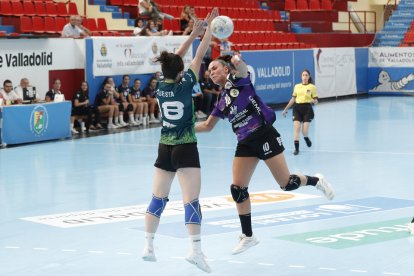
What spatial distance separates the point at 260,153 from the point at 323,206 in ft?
11.2

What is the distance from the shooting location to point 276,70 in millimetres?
32062

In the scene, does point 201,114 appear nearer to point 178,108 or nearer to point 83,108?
point 83,108

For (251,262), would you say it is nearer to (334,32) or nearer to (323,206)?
(323,206)

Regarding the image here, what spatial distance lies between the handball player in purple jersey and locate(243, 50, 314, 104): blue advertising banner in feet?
67.6

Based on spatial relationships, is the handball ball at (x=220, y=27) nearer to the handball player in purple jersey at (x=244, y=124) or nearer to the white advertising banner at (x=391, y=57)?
the handball player in purple jersey at (x=244, y=124)

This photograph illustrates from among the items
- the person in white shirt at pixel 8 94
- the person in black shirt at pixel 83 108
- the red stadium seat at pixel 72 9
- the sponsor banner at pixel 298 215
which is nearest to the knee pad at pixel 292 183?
the sponsor banner at pixel 298 215

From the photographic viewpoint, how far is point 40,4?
26422 mm

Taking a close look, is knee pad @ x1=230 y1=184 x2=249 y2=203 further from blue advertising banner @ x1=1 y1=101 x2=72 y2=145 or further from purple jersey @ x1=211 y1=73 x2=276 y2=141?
blue advertising banner @ x1=1 y1=101 x2=72 y2=145

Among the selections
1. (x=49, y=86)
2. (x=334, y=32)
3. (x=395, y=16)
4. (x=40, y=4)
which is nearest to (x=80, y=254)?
(x=49, y=86)

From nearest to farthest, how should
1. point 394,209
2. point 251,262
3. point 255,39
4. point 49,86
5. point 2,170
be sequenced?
point 251,262 < point 394,209 < point 2,170 < point 49,86 < point 255,39

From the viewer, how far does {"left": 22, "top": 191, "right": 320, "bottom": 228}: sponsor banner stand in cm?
1187

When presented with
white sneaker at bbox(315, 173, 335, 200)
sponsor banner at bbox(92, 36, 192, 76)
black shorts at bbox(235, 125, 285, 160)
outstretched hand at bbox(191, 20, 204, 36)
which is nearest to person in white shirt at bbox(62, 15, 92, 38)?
sponsor banner at bbox(92, 36, 192, 76)

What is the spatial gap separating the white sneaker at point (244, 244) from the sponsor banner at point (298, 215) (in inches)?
50.9

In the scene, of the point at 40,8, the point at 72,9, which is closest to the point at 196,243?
the point at 40,8
